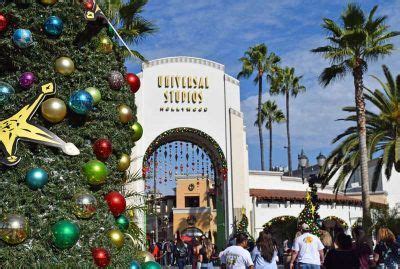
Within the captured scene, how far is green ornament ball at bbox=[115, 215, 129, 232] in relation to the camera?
6723mm

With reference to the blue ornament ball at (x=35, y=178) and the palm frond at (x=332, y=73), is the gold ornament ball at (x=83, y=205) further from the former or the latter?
the palm frond at (x=332, y=73)

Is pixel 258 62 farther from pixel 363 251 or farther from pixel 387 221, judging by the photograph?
pixel 363 251

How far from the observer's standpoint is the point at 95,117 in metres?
6.48

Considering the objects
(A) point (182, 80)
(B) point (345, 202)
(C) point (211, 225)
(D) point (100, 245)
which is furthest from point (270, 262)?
(C) point (211, 225)

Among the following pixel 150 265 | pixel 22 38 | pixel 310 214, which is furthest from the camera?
pixel 310 214

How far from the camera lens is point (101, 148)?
6.30m

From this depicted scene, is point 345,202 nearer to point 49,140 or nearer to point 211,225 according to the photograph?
point 211,225

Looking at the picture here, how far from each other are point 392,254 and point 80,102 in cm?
616

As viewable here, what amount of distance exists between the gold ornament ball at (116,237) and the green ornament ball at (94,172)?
23.0 inches

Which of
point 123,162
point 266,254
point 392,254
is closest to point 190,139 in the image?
point 392,254

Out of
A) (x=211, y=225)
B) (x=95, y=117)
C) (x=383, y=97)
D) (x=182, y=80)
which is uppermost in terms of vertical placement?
(x=182, y=80)

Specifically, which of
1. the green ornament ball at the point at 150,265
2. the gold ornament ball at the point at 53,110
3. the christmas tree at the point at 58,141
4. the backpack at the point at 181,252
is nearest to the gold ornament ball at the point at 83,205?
the christmas tree at the point at 58,141

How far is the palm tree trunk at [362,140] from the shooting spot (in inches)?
798

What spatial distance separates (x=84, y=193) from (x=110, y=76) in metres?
1.52
